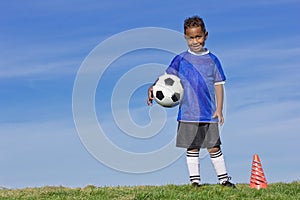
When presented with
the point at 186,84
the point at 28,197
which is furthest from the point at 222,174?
the point at 28,197

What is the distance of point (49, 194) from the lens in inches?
425

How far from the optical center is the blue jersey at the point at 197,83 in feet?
35.7

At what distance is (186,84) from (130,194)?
242cm

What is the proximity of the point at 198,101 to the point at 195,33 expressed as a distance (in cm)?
134

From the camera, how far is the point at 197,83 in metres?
10.9

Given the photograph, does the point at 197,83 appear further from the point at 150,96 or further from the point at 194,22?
the point at 194,22

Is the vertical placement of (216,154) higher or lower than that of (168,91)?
lower

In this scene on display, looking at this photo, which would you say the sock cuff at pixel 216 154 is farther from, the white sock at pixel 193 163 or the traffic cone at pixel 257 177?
the traffic cone at pixel 257 177

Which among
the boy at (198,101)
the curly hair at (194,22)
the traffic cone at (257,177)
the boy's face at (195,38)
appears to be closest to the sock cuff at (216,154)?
the boy at (198,101)

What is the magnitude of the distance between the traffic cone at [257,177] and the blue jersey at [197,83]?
165 cm

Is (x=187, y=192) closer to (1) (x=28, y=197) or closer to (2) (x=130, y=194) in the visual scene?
(2) (x=130, y=194)

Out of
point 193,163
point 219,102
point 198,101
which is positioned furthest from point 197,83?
point 193,163

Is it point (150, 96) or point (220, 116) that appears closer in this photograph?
point (220, 116)

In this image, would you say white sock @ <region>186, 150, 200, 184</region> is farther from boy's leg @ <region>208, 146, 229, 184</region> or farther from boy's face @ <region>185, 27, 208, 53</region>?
boy's face @ <region>185, 27, 208, 53</region>
